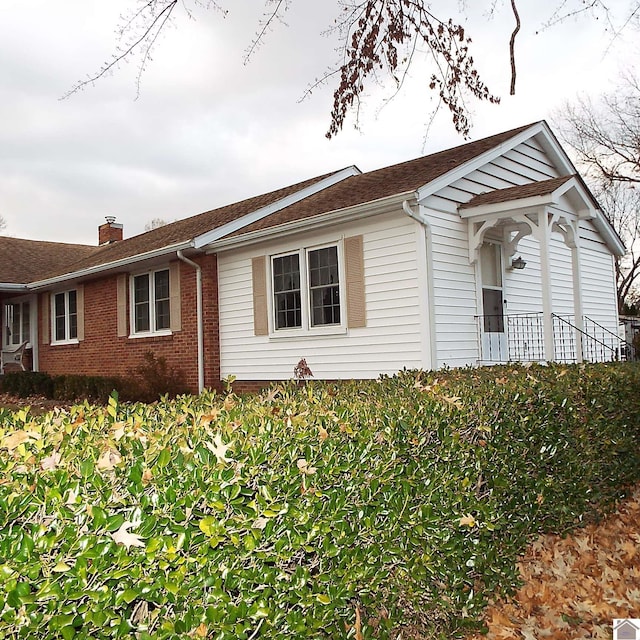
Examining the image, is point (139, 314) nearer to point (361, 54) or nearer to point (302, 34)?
point (302, 34)

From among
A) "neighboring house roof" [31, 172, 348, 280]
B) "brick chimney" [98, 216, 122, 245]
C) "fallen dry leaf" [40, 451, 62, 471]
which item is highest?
"brick chimney" [98, 216, 122, 245]

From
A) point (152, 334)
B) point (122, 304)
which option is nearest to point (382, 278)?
point (152, 334)

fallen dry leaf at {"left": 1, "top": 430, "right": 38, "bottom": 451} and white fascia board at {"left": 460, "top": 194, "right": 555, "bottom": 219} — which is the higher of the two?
white fascia board at {"left": 460, "top": 194, "right": 555, "bottom": 219}

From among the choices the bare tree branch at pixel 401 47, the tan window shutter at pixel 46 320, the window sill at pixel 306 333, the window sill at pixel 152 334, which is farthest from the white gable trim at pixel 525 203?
the tan window shutter at pixel 46 320

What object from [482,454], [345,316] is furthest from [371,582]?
[345,316]

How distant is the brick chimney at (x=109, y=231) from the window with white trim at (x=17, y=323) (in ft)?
18.3

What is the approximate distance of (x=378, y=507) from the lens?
262 centimetres

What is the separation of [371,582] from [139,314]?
41.6ft

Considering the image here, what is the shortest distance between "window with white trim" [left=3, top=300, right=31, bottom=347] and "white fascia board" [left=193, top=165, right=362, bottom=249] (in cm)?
941

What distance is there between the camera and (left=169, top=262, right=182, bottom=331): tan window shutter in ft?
42.8

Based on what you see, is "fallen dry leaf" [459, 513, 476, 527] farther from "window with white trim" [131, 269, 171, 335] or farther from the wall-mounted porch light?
"window with white trim" [131, 269, 171, 335]

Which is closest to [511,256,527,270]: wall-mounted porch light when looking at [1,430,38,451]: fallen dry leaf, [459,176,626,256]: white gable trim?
[459,176,626,256]: white gable trim

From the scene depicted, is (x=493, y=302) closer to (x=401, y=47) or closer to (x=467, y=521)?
(x=401, y=47)

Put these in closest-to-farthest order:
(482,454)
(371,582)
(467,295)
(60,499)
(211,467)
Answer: (60,499), (211,467), (371,582), (482,454), (467,295)
